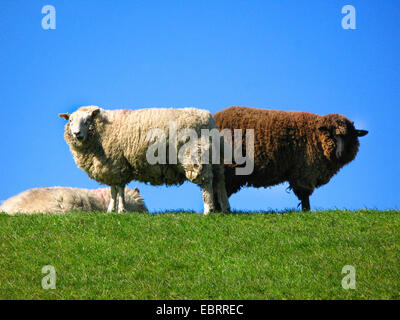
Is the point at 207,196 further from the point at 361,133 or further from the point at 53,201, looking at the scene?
the point at 361,133

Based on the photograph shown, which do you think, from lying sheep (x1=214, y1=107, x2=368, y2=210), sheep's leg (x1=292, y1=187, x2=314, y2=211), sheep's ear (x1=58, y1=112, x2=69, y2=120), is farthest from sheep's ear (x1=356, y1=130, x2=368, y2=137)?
sheep's ear (x1=58, y1=112, x2=69, y2=120)

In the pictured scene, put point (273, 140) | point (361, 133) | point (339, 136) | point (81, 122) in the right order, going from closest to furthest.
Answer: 1. point (81, 122)
2. point (273, 140)
3. point (339, 136)
4. point (361, 133)

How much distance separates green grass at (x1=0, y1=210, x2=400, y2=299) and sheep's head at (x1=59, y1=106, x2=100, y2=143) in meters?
2.04

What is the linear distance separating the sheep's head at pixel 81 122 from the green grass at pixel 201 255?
2.04 meters

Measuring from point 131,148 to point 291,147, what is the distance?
4.52 m

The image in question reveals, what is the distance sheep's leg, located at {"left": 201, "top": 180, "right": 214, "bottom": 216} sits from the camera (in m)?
13.5

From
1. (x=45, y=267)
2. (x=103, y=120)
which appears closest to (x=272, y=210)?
(x=103, y=120)

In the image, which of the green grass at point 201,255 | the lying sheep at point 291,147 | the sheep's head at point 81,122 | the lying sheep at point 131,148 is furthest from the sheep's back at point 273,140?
the sheep's head at point 81,122

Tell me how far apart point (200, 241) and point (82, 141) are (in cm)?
465

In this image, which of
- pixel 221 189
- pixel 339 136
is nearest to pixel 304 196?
pixel 339 136

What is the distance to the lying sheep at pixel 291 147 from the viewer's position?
15219 millimetres

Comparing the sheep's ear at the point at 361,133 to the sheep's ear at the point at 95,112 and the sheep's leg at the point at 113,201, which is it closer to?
the sheep's leg at the point at 113,201

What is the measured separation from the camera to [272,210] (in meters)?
14.5

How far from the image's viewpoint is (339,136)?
16.1 m
